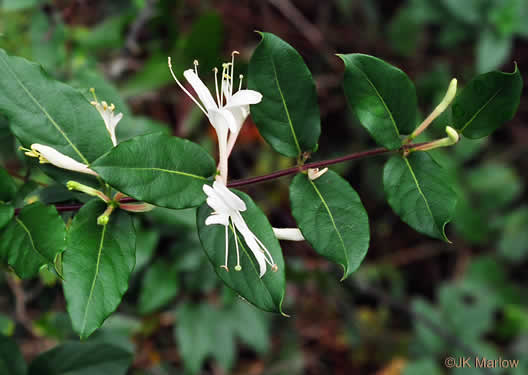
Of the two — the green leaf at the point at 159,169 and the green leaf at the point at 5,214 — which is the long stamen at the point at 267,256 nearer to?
the green leaf at the point at 159,169

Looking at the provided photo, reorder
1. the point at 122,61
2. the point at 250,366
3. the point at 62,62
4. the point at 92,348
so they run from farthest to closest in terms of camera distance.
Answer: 1. the point at 250,366
2. the point at 122,61
3. the point at 62,62
4. the point at 92,348

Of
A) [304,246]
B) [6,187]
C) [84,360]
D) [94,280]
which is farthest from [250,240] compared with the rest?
[304,246]

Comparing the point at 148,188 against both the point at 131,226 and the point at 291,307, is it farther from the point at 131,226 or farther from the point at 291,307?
the point at 291,307

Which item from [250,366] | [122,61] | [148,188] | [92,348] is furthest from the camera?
[250,366]

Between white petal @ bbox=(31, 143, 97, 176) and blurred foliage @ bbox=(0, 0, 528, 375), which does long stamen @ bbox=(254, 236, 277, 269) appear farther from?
blurred foliage @ bbox=(0, 0, 528, 375)

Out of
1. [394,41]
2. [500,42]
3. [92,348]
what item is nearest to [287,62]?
[92,348]

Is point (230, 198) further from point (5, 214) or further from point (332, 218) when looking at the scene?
point (5, 214)

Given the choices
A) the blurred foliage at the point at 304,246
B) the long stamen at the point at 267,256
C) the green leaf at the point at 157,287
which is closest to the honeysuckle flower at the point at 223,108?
the long stamen at the point at 267,256
